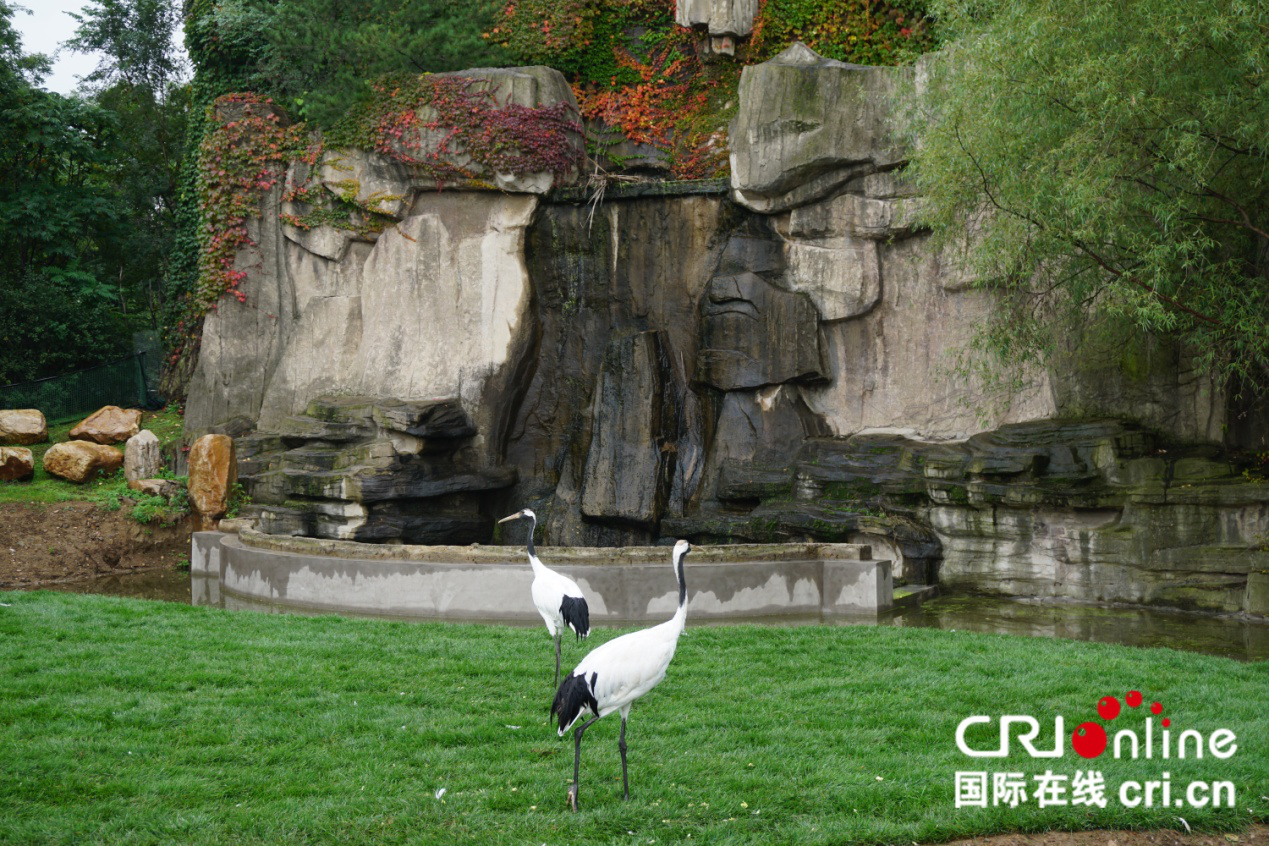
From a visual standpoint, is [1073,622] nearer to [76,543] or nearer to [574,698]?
[574,698]

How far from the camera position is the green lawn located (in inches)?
199

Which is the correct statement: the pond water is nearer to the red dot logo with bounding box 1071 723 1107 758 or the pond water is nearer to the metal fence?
the red dot logo with bounding box 1071 723 1107 758

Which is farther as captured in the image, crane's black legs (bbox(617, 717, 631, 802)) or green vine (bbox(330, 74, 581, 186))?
green vine (bbox(330, 74, 581, 186))

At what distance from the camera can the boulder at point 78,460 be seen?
18.4 metres

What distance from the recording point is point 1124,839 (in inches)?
197

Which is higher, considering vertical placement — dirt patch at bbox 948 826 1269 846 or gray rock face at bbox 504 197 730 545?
gray rock face at bbox 504 197 730 545

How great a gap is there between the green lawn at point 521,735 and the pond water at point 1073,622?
5.00ft

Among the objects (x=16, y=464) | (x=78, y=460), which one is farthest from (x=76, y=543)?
(x=16, y=464)

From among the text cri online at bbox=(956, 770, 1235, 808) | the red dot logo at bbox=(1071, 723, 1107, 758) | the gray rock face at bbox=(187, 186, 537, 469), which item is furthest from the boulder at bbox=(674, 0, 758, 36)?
the text cri online at bbox=(956, 770, 1235, 808)

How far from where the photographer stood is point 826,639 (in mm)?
9359

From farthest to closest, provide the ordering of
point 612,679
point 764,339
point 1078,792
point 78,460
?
point 78,460, point 764,339, point 1078,792, point 612,679

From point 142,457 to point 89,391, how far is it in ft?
18.5

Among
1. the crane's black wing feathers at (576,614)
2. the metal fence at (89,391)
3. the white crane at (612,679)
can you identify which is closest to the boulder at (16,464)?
the metal fence at (89,391)

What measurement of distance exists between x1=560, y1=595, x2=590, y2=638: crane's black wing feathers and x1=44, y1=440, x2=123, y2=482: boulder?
44.8 feet
